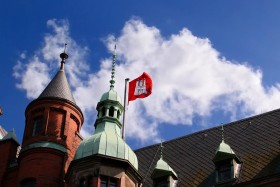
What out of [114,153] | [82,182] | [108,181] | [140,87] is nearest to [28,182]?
[82,182]

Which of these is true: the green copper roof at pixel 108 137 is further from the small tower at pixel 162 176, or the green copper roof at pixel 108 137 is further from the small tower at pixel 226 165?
the small tower at pixel 226 165

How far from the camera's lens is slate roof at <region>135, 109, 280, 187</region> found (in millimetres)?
34625

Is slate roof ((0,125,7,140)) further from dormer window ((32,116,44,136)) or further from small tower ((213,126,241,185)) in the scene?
small tower ((213,126,241,185))

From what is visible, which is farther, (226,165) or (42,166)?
(42,166)

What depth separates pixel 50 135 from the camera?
39750 mm

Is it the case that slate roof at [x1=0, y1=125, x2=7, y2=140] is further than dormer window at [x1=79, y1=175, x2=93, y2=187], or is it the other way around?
slate roof at [x1=0, y1=125, x2=7, y2=140]

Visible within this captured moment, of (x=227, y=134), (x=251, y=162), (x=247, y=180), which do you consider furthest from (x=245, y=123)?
(x=247, y=180)

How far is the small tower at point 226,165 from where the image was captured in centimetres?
3391

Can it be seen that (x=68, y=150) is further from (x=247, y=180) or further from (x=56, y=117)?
(x=247, y=180)

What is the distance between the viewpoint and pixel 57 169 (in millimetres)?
38406

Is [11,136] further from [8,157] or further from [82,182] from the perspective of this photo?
[82,182]

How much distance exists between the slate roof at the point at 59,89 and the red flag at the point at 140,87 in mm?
4865

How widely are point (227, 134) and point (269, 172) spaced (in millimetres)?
7691

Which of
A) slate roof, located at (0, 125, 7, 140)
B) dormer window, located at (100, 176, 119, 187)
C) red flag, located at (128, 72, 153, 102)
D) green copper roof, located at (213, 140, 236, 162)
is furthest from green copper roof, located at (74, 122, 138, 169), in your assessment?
→ slate roof, located at (0, 125, 7, 140)
